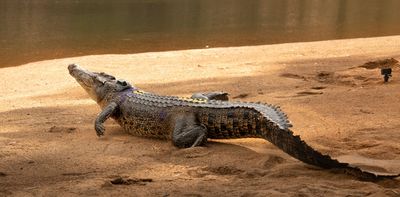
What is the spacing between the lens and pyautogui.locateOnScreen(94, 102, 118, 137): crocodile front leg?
5.45 metres

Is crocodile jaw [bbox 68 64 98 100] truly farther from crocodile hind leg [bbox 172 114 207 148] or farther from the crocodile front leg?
crocodile hind leg [bbox 172 114 207 148]

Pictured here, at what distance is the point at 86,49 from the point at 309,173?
12.9m

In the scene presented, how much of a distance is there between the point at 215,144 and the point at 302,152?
1.08 metres

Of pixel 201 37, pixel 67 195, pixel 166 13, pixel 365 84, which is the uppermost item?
pixel 166 13

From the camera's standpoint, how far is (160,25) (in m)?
22.2

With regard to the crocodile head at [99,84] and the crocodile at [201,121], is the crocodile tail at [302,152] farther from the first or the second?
the crocodile head at [99,84]

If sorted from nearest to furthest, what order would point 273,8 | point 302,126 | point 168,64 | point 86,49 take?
point 302,126 → point 168,64 → point 86,49 → point 273,8

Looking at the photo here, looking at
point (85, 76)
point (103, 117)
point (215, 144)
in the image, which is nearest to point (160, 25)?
point (85, 76)

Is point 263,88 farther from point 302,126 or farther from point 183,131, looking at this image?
point 183,131

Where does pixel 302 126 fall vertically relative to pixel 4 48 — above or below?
below

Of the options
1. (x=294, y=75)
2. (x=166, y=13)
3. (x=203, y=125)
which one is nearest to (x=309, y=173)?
(x=203, y=125)

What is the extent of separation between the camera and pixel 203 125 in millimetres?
5016

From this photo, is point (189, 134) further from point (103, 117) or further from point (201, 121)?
point (103, 117)

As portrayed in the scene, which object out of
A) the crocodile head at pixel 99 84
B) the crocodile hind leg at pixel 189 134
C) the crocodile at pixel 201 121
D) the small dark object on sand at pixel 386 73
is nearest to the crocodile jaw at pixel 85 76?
the crocodile head at pixel 99 84
